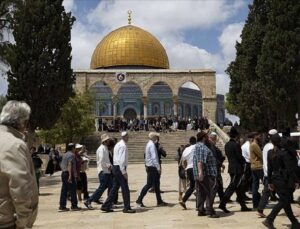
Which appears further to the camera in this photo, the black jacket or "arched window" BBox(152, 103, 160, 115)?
"arched window" BBox(152, 103, 160, 115)

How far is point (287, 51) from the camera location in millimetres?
23109

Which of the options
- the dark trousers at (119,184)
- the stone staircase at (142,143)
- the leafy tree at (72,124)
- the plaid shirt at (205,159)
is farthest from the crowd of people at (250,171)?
the leafy tree at (72,124)

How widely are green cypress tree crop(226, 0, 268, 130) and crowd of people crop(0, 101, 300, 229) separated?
51.9 feet

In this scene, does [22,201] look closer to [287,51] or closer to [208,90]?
[287,51]

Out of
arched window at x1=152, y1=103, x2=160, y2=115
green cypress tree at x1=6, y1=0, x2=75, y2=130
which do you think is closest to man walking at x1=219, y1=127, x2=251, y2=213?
green cypress tree at x1=6, y1=0, x2=75, y2=130

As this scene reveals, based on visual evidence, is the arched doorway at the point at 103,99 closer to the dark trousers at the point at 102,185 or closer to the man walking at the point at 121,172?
the dark trousers at the point at 102,185

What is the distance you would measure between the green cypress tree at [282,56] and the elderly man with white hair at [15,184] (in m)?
20.8

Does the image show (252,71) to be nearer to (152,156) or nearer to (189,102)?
(152,156)

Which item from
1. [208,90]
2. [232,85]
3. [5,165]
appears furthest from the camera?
[208,90]

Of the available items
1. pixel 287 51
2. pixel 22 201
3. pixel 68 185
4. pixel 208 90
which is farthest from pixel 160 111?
pixel 22 201

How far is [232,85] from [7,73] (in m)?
16.9

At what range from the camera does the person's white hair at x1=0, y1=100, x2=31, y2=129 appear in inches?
147

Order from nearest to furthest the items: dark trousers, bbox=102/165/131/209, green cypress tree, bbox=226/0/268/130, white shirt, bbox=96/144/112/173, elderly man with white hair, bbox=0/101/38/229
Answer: elderly man with white hair, bbox=0/101/38/229, dark trousers, bbox=102/165/131/209, white shirt, bbox=96/144/112/173, green cypress tree, bbox=226/0/268/130

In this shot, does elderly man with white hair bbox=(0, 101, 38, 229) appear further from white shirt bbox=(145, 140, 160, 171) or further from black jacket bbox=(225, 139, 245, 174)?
white shirt bbox=(145, 140, 160, 171)
